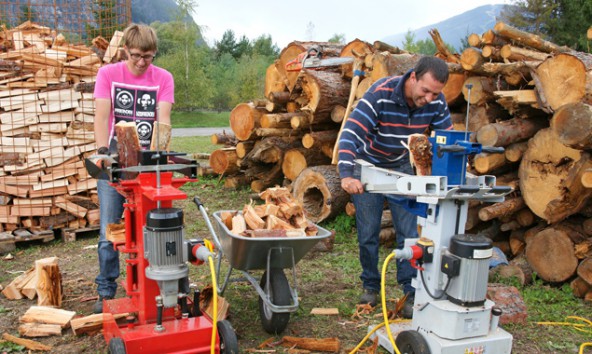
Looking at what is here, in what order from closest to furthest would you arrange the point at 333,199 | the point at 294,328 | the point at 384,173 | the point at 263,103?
1. the point at 384,173
2. the point at 294,328
3. the point at 333,199
4. the point at 263,103

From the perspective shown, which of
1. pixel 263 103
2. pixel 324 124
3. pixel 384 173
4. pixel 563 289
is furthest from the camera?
pixel 263 103

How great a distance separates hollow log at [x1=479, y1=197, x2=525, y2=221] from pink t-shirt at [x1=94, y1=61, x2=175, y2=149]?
10.0 ft

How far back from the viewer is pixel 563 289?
441 cm

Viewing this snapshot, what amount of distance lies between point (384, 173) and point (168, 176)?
1264 millimetres

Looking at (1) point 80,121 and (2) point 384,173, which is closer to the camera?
(2) point 384,173

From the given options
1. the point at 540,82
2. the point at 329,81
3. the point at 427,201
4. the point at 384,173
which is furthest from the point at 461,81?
the point at 427,201

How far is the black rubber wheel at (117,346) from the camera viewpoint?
8.41 ft

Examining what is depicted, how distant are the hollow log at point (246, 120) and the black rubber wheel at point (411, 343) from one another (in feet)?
16.7

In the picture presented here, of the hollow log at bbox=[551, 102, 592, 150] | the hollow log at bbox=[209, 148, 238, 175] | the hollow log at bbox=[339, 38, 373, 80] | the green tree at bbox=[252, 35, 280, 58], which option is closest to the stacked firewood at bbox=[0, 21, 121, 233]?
the hollow log at bbox=[209, 148, 238, 175]

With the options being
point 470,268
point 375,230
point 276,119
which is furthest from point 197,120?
point 470,268

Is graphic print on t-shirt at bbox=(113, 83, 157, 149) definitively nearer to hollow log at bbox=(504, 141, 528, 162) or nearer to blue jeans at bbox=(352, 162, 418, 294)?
blue jeans at bbox=(352, 162, 418, 294)

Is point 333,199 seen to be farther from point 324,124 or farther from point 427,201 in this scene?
point 427,201

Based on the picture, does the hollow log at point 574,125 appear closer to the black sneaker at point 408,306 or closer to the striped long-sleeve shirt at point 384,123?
the striped long-sleeve shirt at point 384,123

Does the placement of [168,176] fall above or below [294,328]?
above
